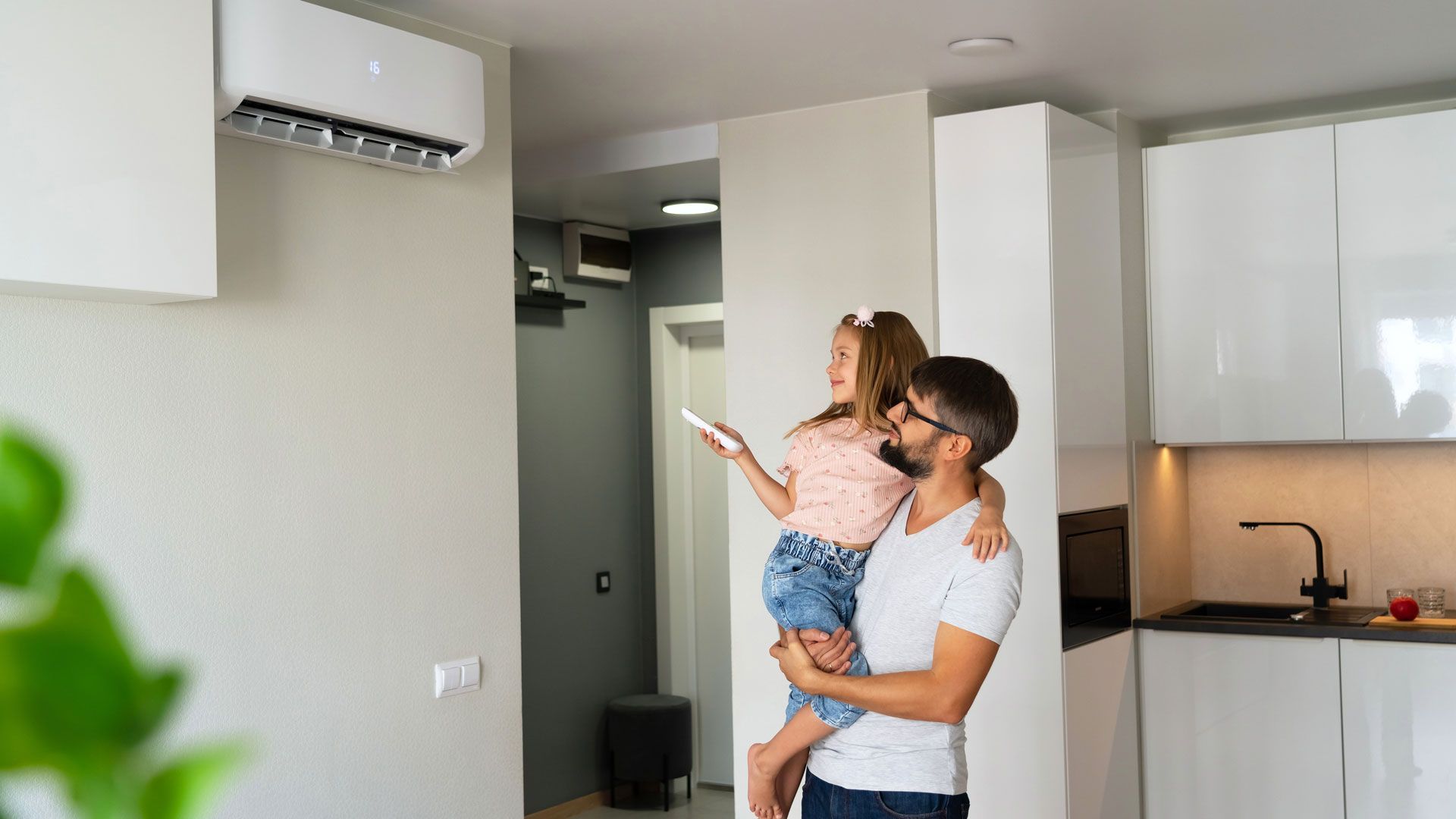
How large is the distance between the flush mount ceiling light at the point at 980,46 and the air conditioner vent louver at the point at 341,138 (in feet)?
4.46

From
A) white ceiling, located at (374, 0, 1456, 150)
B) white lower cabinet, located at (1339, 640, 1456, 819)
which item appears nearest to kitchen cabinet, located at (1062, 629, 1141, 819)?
white lower cabinet, located at (1339, 640, 1456, 819)

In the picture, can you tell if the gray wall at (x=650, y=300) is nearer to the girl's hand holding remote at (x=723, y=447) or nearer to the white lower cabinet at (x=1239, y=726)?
the white lower cabinet at (x=1239, y=726)

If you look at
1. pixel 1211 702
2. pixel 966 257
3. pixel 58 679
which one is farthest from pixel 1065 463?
pixel 58 679

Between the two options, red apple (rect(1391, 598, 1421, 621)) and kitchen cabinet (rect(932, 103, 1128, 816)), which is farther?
red apple (rect(1391, 598, 1421, 621))

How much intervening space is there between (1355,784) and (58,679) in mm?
4304

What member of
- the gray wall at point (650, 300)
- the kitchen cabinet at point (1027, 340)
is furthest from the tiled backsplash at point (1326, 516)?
the gray wall at point (650, 300)

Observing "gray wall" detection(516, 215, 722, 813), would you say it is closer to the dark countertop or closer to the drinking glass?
the dark countertop

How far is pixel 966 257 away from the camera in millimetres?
3697

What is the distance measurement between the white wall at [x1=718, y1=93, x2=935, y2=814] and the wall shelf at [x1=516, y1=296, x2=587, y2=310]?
50.8 inches

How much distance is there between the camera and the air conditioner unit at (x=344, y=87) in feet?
7.72

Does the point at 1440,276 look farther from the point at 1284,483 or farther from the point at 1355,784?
the point at 1355,784

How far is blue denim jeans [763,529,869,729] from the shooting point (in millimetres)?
2051

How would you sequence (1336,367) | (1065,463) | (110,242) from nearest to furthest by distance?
(110,242) < (1065,463) < (1336,367)

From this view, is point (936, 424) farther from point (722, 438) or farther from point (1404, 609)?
point (1404, 609)
